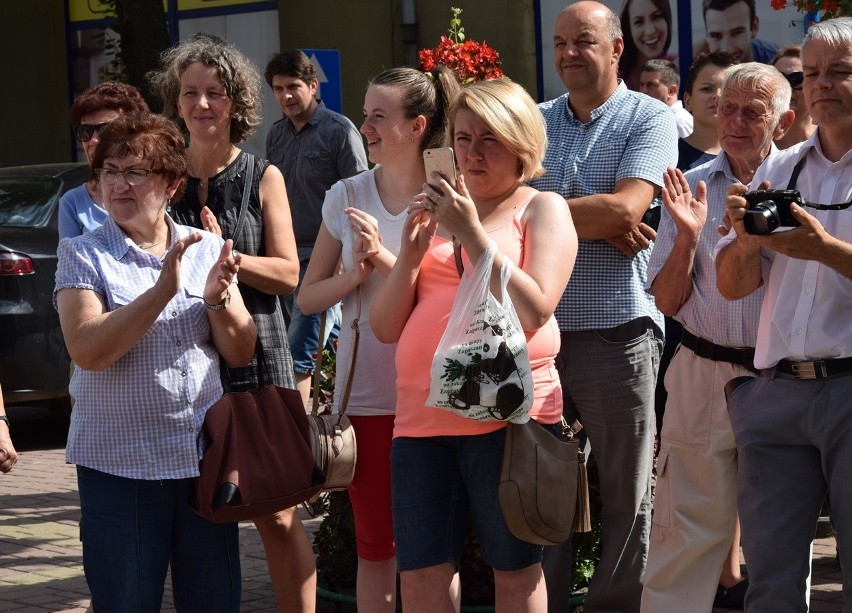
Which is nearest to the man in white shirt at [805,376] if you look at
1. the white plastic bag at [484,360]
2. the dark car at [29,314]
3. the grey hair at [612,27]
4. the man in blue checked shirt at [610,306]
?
the white plastic bag at [484,360]

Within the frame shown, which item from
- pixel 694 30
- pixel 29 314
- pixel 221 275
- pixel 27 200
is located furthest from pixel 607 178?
pixel 694 30

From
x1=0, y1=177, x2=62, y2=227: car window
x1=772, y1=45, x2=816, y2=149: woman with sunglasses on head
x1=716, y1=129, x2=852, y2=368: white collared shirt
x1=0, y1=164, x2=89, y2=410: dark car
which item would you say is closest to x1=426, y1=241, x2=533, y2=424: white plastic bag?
x1=716, y1=129, x2=852, y2=368: white collared shirt

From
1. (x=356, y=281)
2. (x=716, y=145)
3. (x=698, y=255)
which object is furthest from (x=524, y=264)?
(x=716, y=145)

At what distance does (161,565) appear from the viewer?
152 inches

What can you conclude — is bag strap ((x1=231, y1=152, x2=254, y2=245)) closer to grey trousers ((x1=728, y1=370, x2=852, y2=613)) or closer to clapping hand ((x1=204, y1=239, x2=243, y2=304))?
clapping hand ((x1=204, y1=239, x2=243, y2=304))

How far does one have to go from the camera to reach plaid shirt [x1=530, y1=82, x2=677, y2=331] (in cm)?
498

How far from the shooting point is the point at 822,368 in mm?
3826

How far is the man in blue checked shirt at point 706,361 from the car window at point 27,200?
553 centimetres

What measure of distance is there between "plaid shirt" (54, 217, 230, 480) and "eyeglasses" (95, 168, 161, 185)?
0.14 metres

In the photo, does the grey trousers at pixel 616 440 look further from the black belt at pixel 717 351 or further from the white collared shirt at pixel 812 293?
the white collared shirt at pixel 812 293

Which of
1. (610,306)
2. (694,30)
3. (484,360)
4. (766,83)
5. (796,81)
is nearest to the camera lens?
(484,360)

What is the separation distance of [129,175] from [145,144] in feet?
0.34

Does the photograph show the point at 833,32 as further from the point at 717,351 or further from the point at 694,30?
the point at 694,30

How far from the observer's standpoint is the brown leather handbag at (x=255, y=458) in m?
3.83
